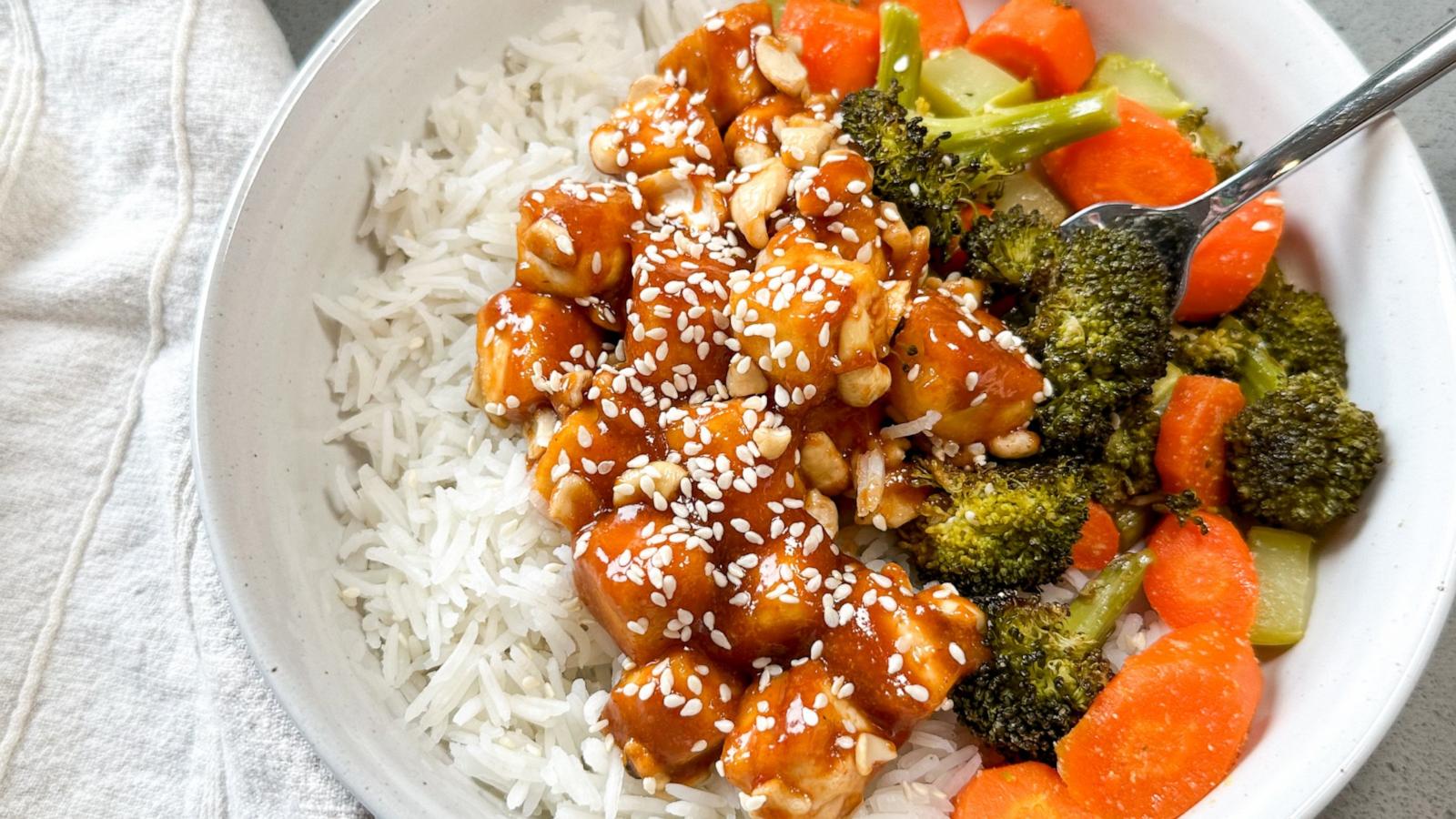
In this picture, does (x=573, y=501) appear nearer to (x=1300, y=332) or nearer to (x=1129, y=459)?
(x=1129, y=459)

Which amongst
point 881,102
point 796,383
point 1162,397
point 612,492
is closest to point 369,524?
point 612,492

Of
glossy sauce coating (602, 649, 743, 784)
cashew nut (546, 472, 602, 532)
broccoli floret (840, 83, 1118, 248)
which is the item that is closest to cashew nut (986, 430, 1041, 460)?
broccoli floret (840, 83, 1118, 248)

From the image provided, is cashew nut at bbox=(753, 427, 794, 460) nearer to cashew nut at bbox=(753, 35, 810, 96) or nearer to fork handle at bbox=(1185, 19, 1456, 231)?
cashew nut at bbox=(753, 35, 810, 96)

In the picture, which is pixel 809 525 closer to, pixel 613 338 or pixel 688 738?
pixel 688 738

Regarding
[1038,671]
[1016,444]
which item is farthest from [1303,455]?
[1038,671]

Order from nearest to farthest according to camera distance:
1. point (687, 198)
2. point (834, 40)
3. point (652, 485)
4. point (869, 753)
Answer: point (869, 753)
point (652, 485)
point (687, 198)
point (834, 40)

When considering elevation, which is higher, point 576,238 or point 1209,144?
point 576,238
